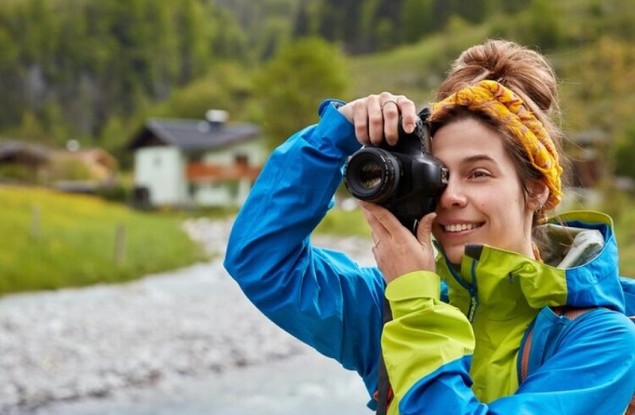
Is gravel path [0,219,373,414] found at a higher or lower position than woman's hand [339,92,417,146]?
lower

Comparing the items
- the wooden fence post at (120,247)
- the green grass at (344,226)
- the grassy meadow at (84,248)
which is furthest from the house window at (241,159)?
the wooden fence post at (120,247)

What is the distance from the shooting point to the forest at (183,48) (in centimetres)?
7594

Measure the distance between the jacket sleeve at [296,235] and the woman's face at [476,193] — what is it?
180mm

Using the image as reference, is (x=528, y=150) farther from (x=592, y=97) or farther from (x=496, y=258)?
(x=592, y=97)

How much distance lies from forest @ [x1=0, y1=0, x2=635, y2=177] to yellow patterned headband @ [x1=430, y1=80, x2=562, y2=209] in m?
60.1

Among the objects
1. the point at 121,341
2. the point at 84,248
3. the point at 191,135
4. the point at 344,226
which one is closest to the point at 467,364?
the point at 121,341

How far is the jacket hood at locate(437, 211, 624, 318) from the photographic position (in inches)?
53.7

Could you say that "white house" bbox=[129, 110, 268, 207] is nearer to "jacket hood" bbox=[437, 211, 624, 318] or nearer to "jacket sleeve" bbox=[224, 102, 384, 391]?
"jacket sleeve" bbox=[224, 102, 384, 391]

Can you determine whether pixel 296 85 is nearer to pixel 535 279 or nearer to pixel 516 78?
pixel 516 78

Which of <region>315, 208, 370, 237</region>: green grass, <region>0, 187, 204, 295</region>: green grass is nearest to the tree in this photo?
<region>315, 208, 370, 237</region>: green grass

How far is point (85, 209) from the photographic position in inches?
1284

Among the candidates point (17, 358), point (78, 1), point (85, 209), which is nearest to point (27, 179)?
point (85, 209)

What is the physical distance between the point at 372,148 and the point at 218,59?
361ft

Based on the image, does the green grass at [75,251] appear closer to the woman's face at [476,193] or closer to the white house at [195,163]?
the white house at [195,163]
